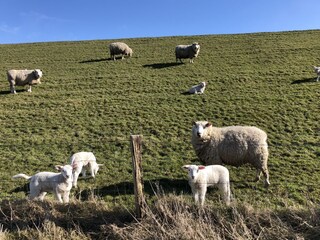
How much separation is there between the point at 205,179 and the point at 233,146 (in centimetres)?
308

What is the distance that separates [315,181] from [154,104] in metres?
12.3

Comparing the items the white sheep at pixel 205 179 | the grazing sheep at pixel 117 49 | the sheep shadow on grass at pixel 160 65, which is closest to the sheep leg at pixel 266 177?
the white sheep at pixel 205 179

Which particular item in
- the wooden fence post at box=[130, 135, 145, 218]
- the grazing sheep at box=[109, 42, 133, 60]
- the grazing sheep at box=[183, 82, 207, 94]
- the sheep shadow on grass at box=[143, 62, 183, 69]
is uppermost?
the grazing sheep at box=[109, 42, 133, 60]

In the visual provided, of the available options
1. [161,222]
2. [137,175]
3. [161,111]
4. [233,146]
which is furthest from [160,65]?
[161,222]

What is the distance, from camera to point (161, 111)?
21.2 m

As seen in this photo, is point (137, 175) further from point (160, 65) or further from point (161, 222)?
point (160, 65)

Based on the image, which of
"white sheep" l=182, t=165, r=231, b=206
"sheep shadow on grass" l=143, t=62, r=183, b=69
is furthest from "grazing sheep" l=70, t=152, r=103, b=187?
"sheep shadow on grass" l=143, t=62, r=183, b=69

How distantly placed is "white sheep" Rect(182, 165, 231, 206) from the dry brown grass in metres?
2.35

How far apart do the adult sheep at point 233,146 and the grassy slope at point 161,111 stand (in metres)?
0.69

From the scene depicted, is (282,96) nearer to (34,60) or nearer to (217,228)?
(217,228)

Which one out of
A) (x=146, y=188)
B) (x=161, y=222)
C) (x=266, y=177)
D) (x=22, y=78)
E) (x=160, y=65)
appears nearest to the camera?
(x=161, y=222)

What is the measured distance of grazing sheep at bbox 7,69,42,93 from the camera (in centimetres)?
2630

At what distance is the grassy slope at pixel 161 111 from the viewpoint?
12766 mm

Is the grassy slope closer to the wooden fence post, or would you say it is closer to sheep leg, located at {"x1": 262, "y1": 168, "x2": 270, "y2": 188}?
sheep leg, located at {"x1": 262, "y1": 168, "x2": 270, "y2": 188}
